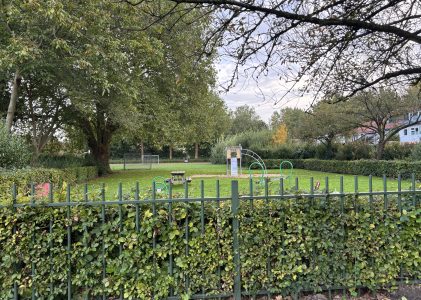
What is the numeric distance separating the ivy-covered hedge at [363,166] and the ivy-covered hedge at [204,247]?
8466 millimetres

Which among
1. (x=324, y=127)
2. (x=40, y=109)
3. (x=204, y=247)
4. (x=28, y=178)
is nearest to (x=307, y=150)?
(x=324, y=127)

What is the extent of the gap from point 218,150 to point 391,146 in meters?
18.5

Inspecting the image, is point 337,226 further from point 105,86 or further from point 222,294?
point 105,86

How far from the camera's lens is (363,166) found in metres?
19.0

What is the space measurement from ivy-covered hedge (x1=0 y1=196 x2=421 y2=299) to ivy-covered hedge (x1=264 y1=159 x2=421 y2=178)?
8.47 m

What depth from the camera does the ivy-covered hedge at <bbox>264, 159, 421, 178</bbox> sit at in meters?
14.9

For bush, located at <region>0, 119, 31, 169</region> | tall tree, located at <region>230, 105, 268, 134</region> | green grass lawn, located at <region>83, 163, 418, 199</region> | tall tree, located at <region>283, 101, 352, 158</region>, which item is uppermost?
tall tree, located at <region>230, 105, 268, 134</region>

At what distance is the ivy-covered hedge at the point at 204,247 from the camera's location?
112 inches

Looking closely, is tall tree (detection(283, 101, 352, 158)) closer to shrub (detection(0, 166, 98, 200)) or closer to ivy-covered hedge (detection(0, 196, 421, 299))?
shrub (detection(0, 166, 98, 200))

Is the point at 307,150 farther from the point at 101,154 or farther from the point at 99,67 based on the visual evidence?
the point at 99,67

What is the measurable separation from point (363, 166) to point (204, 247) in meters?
18.4

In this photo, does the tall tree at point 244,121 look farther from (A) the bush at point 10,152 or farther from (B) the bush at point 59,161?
(A) the bush at point 10,152

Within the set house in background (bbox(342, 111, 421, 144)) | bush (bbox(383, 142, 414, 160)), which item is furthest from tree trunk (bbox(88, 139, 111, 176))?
bush (bbox(383, 142, 414, 160))

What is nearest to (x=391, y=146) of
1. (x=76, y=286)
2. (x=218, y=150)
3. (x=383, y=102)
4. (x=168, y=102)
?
(x=383, y=102)
